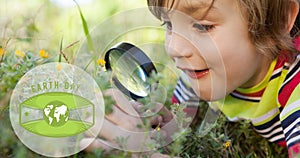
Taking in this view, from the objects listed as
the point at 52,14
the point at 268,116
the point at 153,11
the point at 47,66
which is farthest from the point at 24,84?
the point at 52,14

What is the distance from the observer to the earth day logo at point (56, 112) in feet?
4.81

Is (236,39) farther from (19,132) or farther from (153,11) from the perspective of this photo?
(19,132)

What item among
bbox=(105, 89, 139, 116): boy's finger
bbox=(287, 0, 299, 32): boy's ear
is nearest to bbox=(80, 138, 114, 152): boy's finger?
bbox=(105, 89, 139, 116): boy's finger

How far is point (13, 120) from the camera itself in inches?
58.7

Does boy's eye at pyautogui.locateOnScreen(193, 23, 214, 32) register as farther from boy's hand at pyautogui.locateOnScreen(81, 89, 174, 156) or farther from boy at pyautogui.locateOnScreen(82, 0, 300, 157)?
boy's hand at pyautogui.locateOnScreen(81, 89, 174, 156)

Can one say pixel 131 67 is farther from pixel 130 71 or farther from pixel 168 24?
pixel 168 24

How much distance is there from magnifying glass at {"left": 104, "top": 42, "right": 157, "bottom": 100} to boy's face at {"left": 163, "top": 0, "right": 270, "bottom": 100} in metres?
0.10

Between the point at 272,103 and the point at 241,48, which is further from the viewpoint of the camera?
the point at 272,103

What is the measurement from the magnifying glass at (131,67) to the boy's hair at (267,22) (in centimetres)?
14

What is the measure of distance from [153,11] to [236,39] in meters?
0.25

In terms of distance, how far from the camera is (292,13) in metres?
1.87

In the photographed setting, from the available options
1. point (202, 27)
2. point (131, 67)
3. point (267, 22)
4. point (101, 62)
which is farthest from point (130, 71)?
point (267, 22)

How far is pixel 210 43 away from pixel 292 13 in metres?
0.29

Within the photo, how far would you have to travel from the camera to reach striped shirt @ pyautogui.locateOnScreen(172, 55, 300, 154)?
1776 mm
